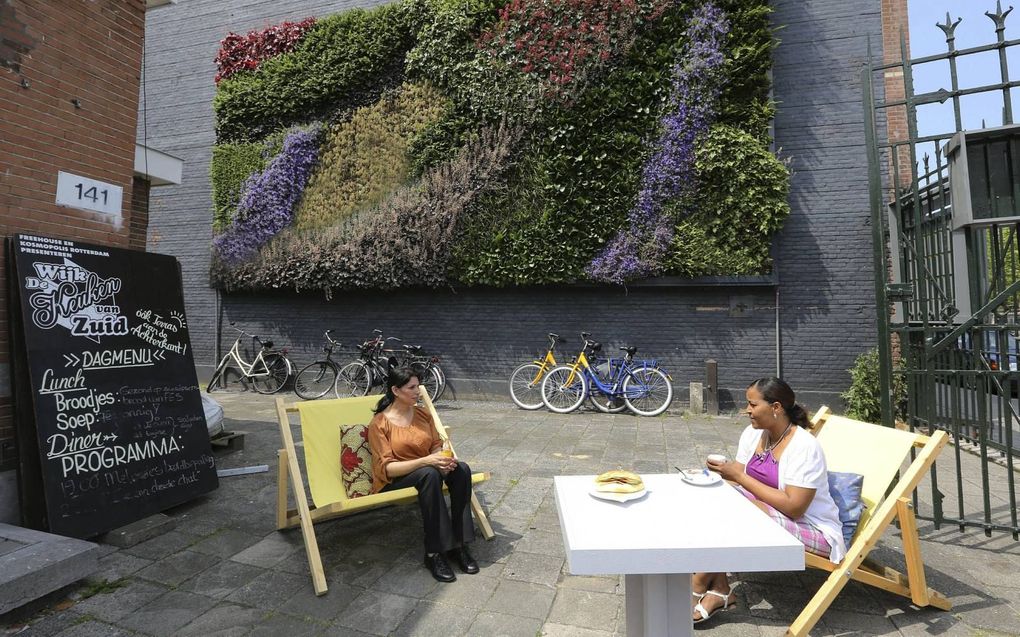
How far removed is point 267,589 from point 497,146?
8.14 m

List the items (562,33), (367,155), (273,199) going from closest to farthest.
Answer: (562,33)
(367,155)
(273,199)

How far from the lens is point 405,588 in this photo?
2.93 m

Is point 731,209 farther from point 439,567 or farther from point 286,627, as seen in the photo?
point 286,627

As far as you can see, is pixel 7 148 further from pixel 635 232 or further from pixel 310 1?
pixel 310 1

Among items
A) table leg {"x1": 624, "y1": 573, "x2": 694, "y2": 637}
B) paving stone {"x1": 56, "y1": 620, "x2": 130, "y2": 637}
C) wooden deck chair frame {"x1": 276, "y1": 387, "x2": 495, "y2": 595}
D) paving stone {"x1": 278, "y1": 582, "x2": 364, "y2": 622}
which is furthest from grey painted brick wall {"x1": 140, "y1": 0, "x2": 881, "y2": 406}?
paving stone {"x1": 56, "y1": 620, "x2": 130, "y2": 637}

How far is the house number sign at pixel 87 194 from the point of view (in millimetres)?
4105

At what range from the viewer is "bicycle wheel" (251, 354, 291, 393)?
418 inches

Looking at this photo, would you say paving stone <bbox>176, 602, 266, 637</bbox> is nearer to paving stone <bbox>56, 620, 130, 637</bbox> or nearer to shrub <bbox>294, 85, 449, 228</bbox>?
paving stone <bbox>56, 620, 130, 637</bbox>

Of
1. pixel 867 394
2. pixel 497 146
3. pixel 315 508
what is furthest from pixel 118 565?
pixel 867 394

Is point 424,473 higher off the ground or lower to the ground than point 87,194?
lower

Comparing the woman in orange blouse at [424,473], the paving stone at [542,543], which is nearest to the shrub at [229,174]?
the woman in orange blouse at [424,473]

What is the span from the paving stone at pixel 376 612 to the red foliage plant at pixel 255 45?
38.8 ft

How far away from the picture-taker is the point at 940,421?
154 inches

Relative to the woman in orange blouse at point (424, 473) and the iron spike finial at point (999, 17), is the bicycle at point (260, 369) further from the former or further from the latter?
the iron spike finial at point (999, 17)
